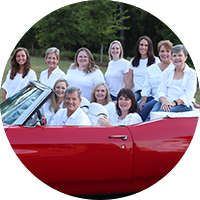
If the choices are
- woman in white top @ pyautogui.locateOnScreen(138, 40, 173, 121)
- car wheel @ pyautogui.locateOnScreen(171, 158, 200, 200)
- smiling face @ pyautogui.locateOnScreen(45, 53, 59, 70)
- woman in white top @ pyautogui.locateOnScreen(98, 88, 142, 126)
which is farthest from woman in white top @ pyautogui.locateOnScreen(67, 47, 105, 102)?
car wheel @ pyautogui.locateOnScreen(171, 158, 200, 200)

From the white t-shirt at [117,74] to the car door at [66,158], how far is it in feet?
7.49

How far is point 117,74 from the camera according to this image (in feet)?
16.8

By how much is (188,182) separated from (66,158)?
4.37ft

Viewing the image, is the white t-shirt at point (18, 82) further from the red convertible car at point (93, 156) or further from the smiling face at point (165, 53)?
the smiling face at point (165, 53)

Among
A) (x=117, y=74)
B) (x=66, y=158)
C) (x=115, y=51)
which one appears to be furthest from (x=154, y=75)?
(x=66, y=158)

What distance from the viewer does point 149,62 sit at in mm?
4859

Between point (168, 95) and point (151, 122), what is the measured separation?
45.7 inches

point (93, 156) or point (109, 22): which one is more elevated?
point (109, 22)

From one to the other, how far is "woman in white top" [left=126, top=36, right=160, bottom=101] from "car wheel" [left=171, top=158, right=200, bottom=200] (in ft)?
6.72

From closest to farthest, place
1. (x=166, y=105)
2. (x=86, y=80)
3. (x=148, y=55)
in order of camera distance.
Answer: (x=166, y=105), (x=86, y=80), (x=148, y=55)

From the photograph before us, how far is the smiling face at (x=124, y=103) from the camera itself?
3.59 m

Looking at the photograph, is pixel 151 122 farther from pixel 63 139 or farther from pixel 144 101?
pixel 144 101

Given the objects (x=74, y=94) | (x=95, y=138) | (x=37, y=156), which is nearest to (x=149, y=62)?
(x=74, y=94)

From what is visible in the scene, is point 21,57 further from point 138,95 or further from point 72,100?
point 138,95
